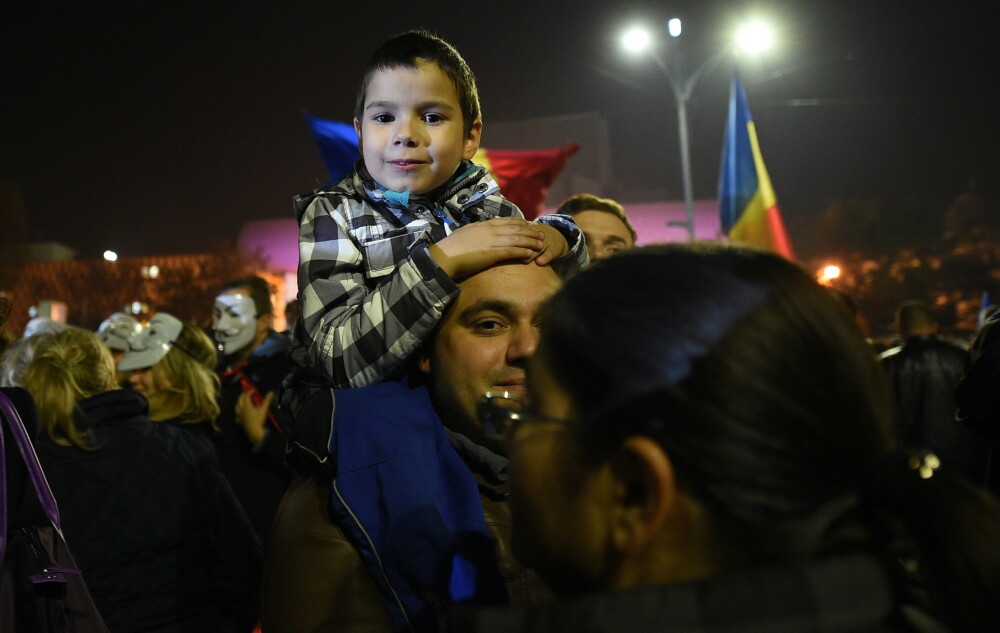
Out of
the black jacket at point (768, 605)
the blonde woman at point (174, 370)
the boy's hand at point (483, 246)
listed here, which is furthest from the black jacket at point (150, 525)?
the black jacket at point (768, 605)

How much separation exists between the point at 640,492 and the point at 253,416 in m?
4.92

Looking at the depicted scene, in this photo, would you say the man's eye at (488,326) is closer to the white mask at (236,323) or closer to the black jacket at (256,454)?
the black jacket at (256,454)

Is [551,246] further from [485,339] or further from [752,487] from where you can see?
[752,487]

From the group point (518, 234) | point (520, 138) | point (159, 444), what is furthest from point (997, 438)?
point (520, 138)

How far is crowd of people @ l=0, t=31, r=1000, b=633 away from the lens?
1.16 metres

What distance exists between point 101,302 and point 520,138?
32.0 metres

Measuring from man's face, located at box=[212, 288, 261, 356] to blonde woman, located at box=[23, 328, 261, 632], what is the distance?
2.36 meters

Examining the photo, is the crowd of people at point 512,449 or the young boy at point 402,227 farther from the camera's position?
the young boy at point 402,227

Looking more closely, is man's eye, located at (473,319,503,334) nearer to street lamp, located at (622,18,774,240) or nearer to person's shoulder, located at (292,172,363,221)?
person's shoulder, located at (292,172,363,221)

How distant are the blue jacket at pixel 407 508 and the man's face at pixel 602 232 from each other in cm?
273

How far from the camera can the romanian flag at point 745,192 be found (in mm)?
8922

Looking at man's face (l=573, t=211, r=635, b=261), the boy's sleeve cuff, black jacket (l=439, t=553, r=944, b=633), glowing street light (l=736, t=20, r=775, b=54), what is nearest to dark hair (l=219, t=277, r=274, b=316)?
man's face (l=573, t=211, r=635, b=261)

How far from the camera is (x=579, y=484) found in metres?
1.29

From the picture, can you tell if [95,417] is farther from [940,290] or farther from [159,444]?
[940,290]
